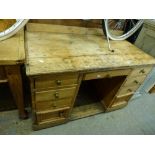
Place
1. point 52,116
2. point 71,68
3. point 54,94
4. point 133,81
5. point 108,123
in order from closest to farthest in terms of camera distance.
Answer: point 71,68 < point 54,94 < point 52,116 < point 133,81 < point 108,123

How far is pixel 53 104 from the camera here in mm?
1162

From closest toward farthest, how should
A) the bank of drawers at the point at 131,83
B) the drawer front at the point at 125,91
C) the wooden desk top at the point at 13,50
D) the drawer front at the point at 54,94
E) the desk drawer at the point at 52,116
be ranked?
the wooden desk top at the point at 13,50, the drawer front at the point at 54,94, the desk drawer at the point at 52,116, the bank of drawers at the point at 131,83, the drawer front at the point at 125,91

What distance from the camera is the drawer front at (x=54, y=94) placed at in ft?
3.37

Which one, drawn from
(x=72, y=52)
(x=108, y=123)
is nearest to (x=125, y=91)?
(x=108, y=123)

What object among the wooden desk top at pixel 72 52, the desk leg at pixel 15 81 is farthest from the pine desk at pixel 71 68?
the desk leg at pixel 15 81

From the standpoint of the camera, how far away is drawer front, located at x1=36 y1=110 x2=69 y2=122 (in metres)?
1.23

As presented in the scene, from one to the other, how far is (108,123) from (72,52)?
89 cm

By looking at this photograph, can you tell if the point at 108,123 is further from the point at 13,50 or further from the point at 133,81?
the point at 13,50

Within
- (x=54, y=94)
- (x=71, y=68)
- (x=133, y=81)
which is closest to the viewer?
(x=71, y=68)

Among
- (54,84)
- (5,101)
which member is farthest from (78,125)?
(5,101)

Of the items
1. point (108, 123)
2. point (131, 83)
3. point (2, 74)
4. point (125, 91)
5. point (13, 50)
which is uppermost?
point (13, 50)

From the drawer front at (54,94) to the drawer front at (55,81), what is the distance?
0.20 feet

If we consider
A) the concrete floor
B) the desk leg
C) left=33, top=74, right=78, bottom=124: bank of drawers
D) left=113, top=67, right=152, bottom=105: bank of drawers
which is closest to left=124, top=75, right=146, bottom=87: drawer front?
left=113, top=67, right=152, bottom=105: bank of drawers

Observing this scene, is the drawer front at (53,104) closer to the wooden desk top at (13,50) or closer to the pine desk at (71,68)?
the pine desk at (71,68)
